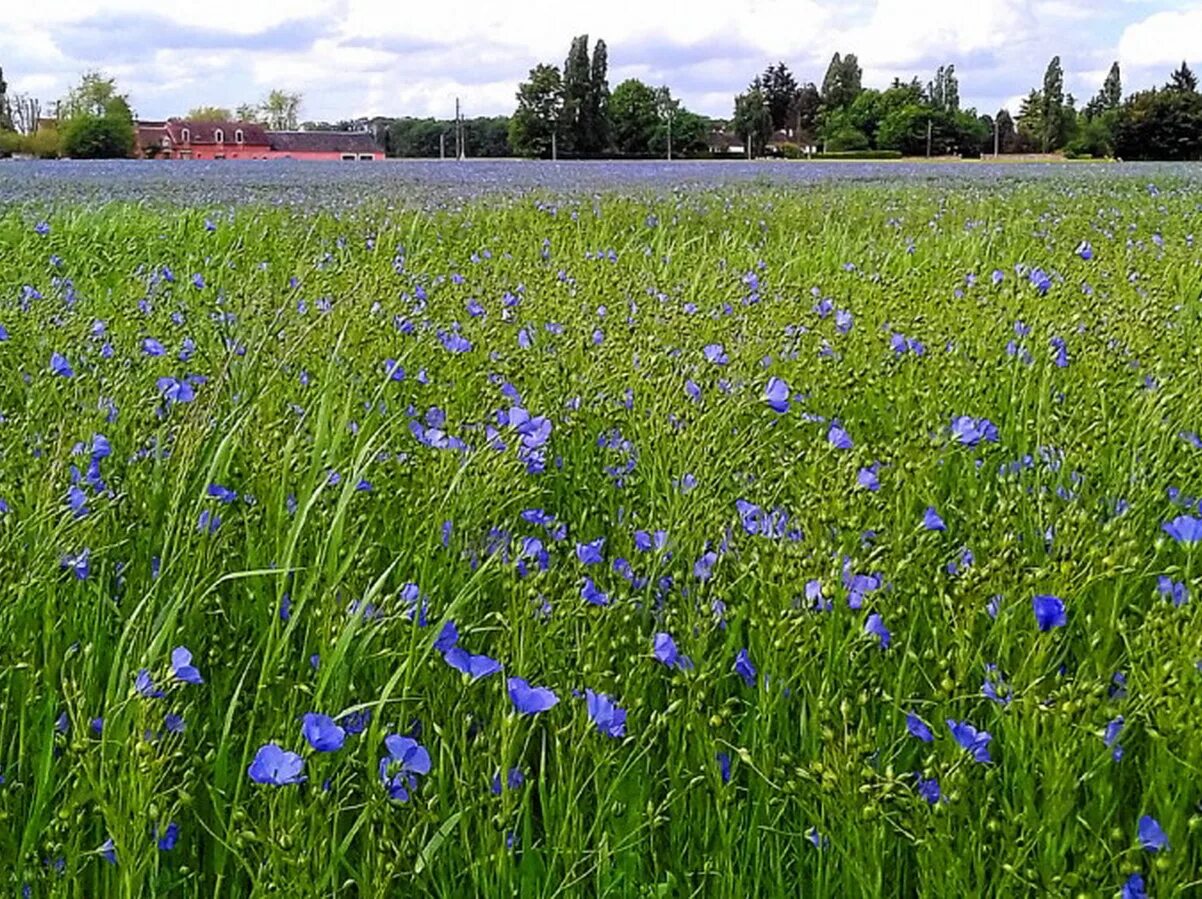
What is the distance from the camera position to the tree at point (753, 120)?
83.9m

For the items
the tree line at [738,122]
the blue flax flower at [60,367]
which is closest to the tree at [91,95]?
the tree line at [738,122]

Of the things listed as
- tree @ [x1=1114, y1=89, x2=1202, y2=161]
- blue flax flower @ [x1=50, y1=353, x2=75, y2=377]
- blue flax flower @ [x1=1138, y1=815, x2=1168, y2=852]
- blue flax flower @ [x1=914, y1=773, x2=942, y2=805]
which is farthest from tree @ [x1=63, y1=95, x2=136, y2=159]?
blue flax flower @ [x1=1138, y1=815, x2=1168, y2=852]

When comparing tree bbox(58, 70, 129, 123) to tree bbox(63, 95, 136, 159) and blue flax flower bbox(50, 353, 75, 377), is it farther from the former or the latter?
blue flax flower bbox(50, 353, 75, 377)

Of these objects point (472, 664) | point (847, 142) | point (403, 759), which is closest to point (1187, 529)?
point (472, 664)

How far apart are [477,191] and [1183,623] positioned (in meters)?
10.6

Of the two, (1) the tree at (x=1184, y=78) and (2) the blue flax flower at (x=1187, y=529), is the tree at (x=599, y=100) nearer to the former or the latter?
(1) the tree at (x=1184, y=78)

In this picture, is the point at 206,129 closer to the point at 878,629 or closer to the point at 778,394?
the point at 778,394

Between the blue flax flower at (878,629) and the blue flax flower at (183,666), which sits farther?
the blue flax flower at (878,629)

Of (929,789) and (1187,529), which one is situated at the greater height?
(1187,529)

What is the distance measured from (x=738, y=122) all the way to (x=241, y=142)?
35.2 metres

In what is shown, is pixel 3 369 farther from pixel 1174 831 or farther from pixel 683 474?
pixel 1174 831

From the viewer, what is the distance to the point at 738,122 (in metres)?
85.7

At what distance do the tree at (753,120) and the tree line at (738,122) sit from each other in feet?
0.33

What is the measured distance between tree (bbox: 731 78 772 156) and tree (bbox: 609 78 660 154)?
593 cm
